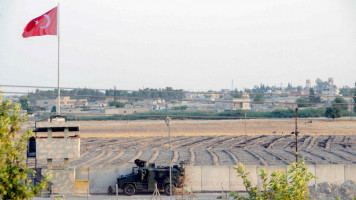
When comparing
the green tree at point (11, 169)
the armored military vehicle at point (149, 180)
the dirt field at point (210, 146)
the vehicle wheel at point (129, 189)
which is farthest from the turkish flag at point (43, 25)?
the green tree at point (11, 169)

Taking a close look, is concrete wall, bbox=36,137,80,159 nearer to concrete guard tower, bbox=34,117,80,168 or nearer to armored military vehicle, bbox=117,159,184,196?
concrete guard tower, bbox=34,117,80,168

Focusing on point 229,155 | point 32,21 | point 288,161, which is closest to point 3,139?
point 32,21

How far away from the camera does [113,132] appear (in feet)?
252

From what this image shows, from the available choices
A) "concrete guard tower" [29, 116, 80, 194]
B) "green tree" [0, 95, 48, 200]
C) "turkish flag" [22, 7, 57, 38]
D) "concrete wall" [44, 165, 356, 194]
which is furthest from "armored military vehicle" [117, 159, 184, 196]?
"green tree" [0, 95, 48, 200]

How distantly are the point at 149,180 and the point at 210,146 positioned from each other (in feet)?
101

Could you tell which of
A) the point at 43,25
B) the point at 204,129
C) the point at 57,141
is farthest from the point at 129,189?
the point at 204,129

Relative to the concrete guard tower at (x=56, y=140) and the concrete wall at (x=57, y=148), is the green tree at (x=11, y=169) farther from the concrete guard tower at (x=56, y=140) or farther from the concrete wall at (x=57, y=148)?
the concrete wall at (x=57, y=148)

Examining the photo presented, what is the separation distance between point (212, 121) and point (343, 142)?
40.5m

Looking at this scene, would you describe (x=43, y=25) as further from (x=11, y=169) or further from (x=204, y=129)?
(x=204, y=129)

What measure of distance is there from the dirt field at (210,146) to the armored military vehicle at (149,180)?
→ 1204 cm

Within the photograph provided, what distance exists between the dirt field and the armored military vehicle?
39.5ft

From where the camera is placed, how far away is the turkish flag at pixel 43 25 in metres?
30.1

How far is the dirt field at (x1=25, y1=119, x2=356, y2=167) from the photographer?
144 feet

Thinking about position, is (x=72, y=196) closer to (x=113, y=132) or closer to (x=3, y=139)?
(x=3, y=139)
